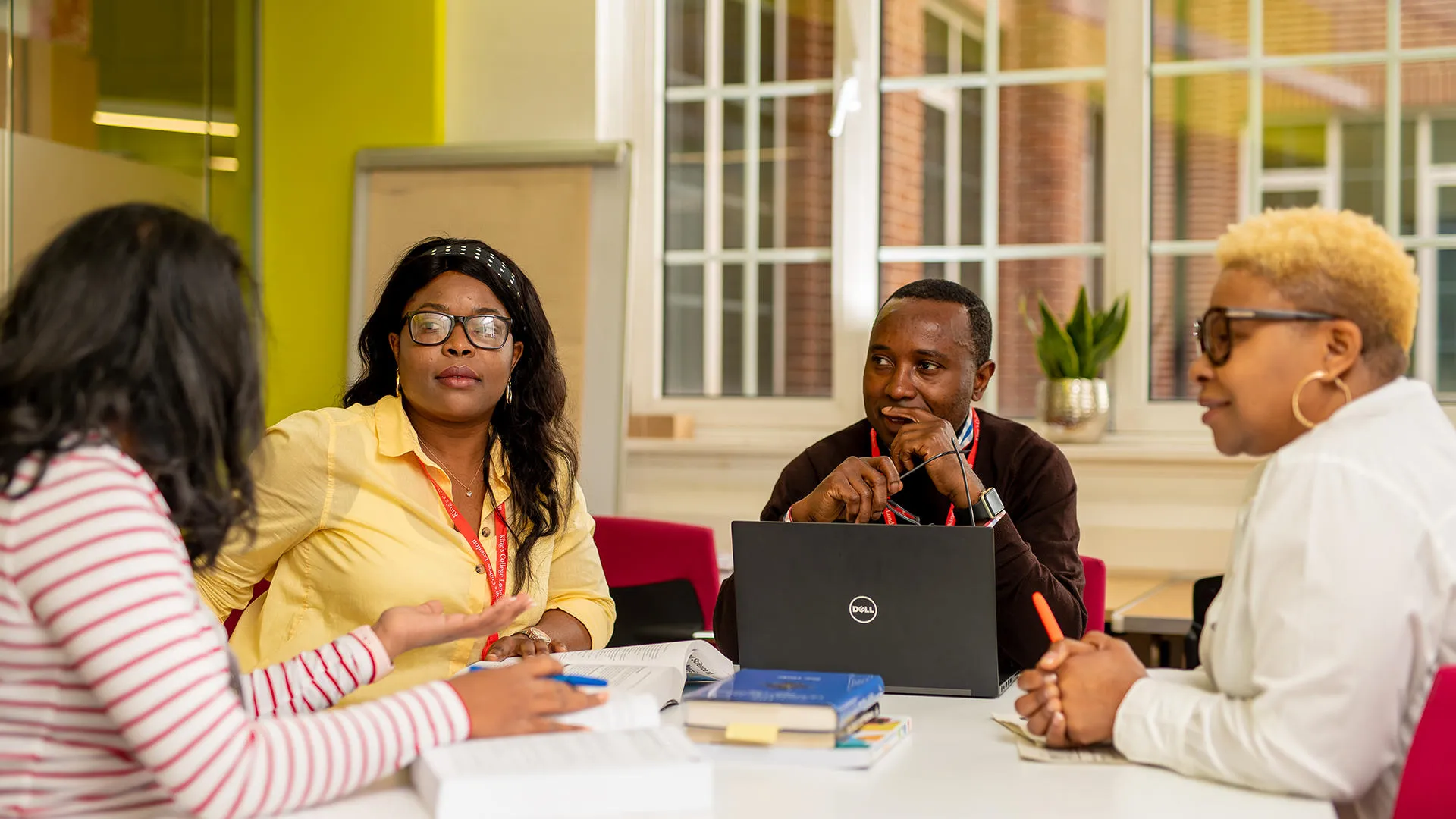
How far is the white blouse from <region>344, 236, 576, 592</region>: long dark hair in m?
1.29

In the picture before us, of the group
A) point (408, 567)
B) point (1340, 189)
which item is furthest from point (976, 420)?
point (1340, 189)

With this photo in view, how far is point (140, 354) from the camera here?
1229mm

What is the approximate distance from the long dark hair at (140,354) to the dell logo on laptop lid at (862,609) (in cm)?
86

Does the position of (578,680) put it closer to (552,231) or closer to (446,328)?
(446,328)

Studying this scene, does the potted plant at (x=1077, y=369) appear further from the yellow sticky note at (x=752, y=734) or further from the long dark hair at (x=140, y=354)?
the long dark hair at (x=140, y=354)

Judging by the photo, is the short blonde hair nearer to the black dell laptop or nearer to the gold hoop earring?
the gold hoop earring

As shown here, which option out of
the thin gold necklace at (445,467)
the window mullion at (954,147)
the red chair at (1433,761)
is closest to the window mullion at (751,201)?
the window mullion at (954,147)

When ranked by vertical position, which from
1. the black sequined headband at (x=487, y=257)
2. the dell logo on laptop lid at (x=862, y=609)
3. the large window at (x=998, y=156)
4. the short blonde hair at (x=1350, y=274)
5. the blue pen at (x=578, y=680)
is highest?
the large window at (x=998, y=156)

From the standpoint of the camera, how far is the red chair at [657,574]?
3.07m

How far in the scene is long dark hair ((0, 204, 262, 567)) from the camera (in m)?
1.20

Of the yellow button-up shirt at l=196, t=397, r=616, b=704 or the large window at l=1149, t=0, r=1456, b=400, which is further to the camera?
the large window at l=1149, t=0, r=1456, b=400

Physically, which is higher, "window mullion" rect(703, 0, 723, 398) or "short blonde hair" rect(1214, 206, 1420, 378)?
"window mullion" rect(703, 0, 723, 398)

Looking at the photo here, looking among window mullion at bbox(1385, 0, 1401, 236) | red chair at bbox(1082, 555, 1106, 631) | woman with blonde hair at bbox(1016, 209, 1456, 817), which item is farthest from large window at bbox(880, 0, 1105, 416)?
woman with blonde hair at bbox(1016, 209, 1456, 817)

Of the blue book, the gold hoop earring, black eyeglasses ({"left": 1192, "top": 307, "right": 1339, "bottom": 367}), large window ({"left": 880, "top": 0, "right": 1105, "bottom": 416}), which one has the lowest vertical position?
the blue book
